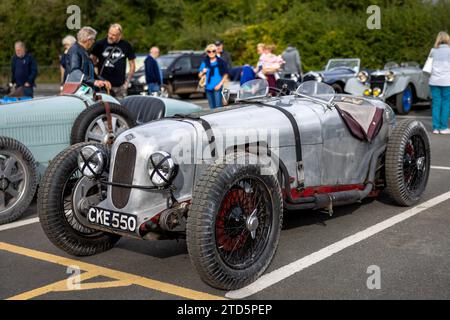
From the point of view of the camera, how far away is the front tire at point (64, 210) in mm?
4754

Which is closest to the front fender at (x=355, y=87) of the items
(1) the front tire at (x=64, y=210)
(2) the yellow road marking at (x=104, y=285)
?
(1) the front tire at (x=64, y=210)

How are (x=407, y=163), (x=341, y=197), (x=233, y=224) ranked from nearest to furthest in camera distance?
(x=233, y=224) < (x=341, y=197) < (x=407, y=163)

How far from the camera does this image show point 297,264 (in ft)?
15.7

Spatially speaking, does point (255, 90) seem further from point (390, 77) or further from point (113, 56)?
Result: point (390, 77)

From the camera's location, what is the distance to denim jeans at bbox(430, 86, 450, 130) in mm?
11641

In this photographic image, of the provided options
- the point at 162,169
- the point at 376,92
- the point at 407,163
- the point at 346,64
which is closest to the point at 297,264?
the point at 162,169

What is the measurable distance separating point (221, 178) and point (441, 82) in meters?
8.63

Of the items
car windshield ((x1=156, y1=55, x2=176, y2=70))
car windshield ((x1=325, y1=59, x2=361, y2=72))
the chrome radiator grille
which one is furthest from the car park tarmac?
car windshield ((x1=156, y1=55, x2=176, y2=70))

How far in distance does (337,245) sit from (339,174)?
768 millimetres

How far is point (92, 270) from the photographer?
4.79 meters

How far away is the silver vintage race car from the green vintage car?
1453 millimetres

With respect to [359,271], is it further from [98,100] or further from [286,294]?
[98,100]

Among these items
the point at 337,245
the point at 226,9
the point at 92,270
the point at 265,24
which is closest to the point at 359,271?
the point at 337,245

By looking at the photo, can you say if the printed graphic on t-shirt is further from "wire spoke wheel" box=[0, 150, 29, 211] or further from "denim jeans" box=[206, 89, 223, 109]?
"wire spoke wheel" box=[0, 150, 29, 211]
